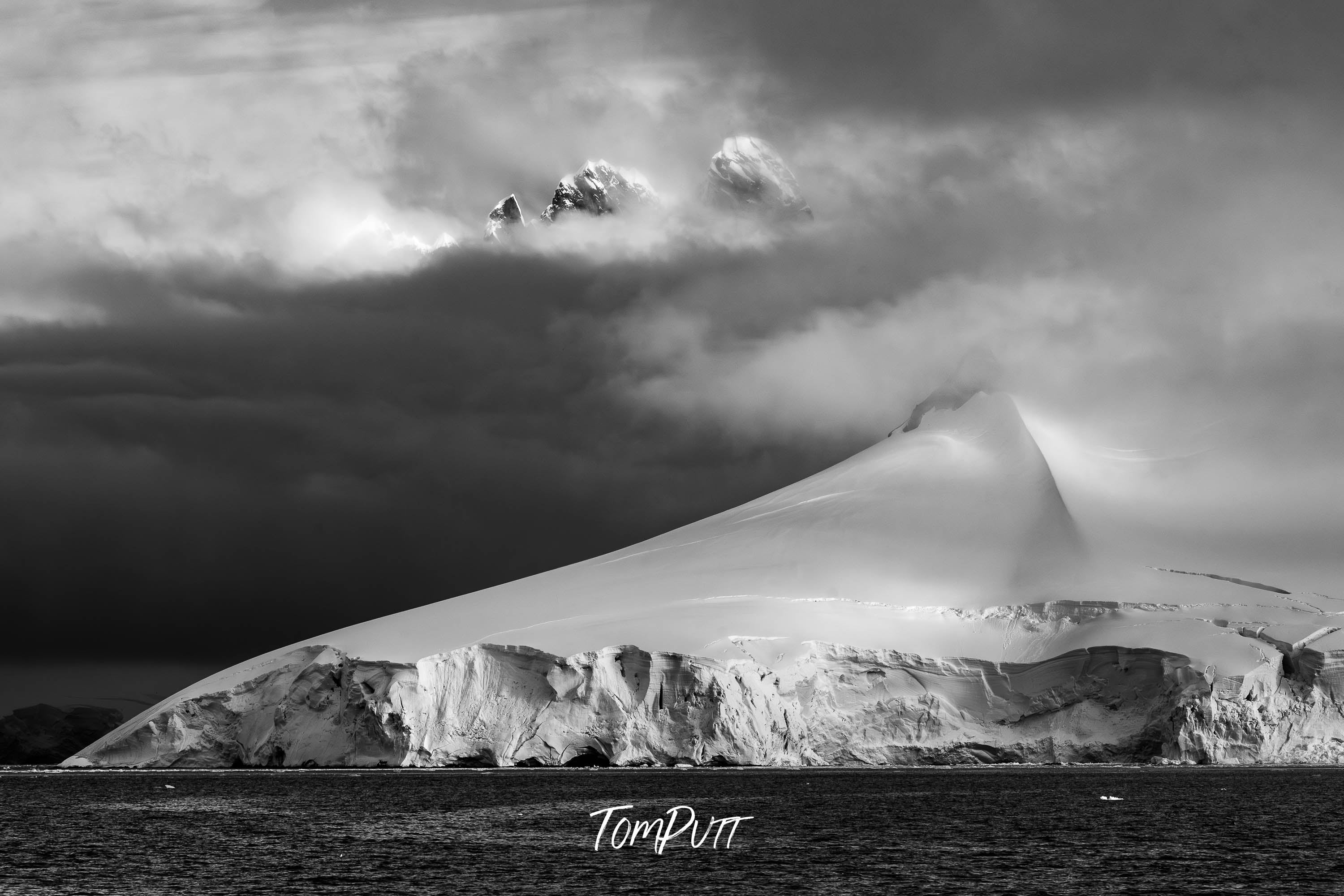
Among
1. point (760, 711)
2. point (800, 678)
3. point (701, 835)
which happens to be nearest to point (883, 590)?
point (800, 678)

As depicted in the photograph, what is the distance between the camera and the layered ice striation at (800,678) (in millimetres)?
83000

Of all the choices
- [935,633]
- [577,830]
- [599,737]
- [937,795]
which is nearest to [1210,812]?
[937,795]

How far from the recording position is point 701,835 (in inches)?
1937

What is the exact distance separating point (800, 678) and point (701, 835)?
129ft

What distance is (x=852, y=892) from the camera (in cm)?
3488

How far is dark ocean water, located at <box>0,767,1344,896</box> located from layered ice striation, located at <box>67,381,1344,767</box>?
4466 mm

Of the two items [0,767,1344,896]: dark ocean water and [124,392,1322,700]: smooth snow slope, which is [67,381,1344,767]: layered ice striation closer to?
[124,392,1322,700]: smooth snow slope

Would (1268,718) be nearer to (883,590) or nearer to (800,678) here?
(800,678)

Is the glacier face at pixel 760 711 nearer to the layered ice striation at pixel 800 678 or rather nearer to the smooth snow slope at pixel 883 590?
the layered ice striation at pixel 800 678

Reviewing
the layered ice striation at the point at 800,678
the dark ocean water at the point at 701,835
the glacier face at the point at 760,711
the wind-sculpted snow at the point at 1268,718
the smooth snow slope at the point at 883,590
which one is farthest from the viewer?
the smooth snow slope at the point at 883,590

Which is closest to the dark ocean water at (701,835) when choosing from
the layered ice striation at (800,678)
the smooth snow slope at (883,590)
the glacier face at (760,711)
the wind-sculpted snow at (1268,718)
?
the wind-sculpted snow at (1268,718)

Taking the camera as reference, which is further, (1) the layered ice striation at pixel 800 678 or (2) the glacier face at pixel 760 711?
(1) the layered ice striation at pixel 800 678

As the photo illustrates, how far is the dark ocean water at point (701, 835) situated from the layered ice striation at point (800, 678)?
447 centimetres

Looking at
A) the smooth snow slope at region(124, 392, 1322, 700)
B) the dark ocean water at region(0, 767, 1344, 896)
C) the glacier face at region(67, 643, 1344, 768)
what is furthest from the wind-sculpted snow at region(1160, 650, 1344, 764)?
the dark ocean water at region(0, 767, 1344, 896)
